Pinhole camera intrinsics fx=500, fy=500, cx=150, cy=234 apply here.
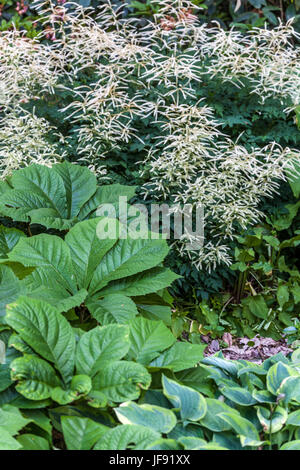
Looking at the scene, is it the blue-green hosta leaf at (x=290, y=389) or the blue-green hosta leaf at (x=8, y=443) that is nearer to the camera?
the blue-green hosta leaf at (x=8, y=443)

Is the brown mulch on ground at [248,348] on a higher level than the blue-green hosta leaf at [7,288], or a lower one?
lower

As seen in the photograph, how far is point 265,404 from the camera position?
1594mm

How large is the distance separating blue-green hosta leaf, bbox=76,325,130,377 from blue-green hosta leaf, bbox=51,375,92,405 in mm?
77

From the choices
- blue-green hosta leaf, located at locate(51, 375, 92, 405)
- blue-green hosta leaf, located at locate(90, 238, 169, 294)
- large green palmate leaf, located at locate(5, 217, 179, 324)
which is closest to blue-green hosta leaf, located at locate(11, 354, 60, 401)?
blue-green hosta leaf, located at locate(51, 375, 92, 405)

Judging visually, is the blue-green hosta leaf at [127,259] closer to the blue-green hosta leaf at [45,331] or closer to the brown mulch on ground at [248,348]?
the blue-green hosta leaf at [45,331]

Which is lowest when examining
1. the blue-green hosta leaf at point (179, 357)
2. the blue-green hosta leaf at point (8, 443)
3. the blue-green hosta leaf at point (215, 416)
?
the blue-green hosta leaf at point (215, 416)

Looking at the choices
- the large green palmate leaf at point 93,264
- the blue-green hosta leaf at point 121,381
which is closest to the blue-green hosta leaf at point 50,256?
the large green palmate leaf at point 93,264

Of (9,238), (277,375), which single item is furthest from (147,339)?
(9,238)

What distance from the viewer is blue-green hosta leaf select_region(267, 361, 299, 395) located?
1.60m

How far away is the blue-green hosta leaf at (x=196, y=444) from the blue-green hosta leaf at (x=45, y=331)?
0.39 m

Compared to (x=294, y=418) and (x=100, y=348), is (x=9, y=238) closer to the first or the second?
(x=100, y=348)

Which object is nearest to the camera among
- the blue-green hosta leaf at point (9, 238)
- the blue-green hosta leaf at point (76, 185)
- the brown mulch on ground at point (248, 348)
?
the blue-green hosta leaf at point (9, 238)

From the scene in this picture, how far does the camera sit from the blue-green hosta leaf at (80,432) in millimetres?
1277

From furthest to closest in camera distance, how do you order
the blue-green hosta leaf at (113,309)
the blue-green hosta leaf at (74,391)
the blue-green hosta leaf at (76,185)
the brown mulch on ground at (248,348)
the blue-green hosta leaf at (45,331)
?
the brown mulch on ground at (248,348), the blue-green hosta leaf at (76,185), the blue-green hosta leaf at (113,309), the blue-green hosta leaf at (45,331), the blue-green hosta leaf at (74,391)
